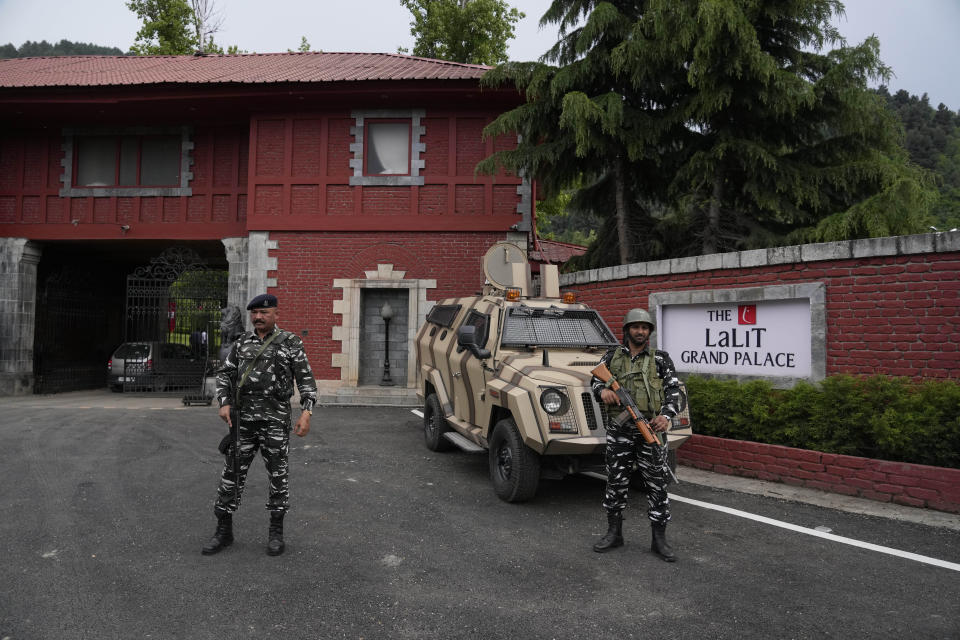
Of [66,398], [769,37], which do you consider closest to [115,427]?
[66,398]

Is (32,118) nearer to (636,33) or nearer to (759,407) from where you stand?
(636,33)

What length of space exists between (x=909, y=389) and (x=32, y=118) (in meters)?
17.5

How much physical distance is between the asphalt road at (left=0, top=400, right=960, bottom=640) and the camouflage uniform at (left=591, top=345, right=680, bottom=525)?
39cm

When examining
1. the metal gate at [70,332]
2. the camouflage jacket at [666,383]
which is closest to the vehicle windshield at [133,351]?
the metal gate at [70,332]

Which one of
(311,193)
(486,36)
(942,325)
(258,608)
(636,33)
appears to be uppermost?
(486,36)

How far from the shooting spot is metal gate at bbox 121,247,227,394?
13656 mm

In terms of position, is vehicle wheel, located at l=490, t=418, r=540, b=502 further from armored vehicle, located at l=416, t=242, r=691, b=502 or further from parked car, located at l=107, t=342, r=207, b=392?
parked car, located at l=107, t=342, r=207, b=392

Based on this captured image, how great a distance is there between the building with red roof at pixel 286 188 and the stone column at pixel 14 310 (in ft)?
0.11

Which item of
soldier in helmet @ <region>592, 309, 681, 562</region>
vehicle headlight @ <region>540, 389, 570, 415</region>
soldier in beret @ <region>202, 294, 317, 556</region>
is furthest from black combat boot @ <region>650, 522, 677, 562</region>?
Result: soldier in beret @ <region>202, 294, 317, 556</region>

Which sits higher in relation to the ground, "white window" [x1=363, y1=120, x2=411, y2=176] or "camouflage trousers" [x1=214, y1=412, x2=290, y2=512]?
"white window" [x1=363, y1=120, x2=411, y2=176]

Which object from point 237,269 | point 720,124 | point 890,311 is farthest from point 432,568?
point 237,269

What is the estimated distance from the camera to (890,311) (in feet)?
20.2

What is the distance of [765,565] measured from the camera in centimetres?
402

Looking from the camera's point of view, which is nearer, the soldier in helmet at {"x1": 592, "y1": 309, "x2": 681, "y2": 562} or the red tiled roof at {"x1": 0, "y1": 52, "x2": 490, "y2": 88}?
the soldier in helmet at {"x1": 592, "y1": 309, "x2": 681, "y2": 562}
